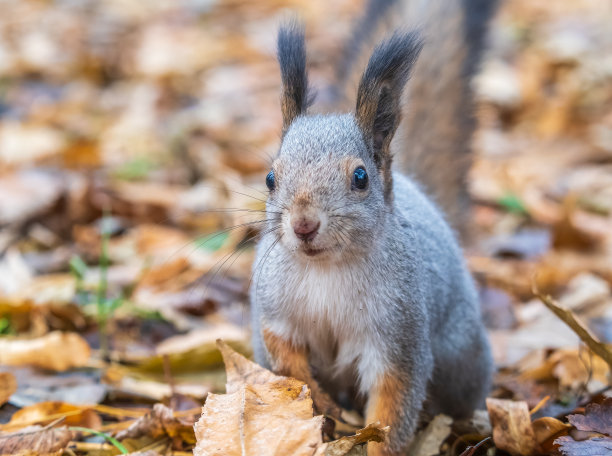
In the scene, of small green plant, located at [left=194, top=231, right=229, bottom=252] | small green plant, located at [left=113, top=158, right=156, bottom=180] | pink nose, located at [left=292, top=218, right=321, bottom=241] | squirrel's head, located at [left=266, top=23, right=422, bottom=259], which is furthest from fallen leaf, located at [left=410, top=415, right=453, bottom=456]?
small green plant, located at [left=113, top=158, right=156, bottom=180]

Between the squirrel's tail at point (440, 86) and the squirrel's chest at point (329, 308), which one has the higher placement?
the squirrel's tail at point (440, 86)

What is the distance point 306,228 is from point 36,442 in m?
0.89

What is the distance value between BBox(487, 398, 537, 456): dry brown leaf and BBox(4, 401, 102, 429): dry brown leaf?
1114 millimetres

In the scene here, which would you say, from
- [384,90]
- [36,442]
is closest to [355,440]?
[36,442]

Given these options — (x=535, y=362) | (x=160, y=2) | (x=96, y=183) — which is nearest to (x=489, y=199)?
(x=535, y=362)

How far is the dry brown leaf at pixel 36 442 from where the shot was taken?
191cm

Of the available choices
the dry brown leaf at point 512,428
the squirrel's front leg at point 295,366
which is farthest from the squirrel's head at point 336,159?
the dry brown leaf at point 512,428

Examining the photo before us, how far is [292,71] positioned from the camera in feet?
6.98

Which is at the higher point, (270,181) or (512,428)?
(270,181)

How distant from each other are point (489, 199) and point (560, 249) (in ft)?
2.91

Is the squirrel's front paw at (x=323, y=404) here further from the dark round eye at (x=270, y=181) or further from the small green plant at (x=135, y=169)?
the small green plant at (x=135, y=169)

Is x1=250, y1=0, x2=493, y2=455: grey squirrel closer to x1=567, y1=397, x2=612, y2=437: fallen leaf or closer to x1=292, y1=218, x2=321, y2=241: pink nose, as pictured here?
x1=292, y1=218, x2=321, y2=241: pink nose

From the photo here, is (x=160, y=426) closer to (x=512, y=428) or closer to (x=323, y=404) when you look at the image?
(x=323, y=404)

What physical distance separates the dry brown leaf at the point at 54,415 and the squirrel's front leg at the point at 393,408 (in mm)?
798
